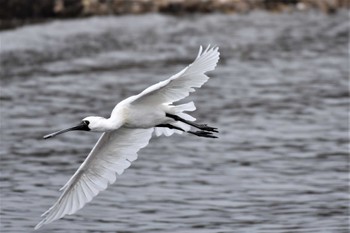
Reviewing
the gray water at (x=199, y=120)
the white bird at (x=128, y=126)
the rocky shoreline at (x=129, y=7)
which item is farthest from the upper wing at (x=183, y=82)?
the rocky shoreline at (x=129, y=7)

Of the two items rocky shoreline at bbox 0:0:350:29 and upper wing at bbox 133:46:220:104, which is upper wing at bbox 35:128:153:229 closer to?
upper wing at bbox 133:46:220:104

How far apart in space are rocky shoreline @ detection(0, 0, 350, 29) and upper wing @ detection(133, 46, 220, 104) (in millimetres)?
19628

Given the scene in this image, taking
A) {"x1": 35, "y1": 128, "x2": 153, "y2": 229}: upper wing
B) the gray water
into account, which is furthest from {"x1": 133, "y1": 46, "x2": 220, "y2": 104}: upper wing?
the gray water

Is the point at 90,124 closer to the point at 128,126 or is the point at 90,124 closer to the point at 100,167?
the point at 128,126

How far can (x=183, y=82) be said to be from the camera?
13297 mm

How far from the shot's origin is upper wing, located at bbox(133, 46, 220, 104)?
1282 centimetres

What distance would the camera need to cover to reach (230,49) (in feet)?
106

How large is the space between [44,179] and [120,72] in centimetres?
1063

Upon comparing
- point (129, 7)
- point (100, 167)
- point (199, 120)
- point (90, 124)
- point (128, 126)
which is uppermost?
point (90, 124)

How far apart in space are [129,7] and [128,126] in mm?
24388

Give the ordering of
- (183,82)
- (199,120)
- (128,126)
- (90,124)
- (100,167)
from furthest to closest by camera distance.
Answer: (199,120), (100,167), (128,126), (183,82), (90,124)

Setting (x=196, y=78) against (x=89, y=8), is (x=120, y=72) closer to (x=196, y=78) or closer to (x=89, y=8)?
(x=89, y=8)

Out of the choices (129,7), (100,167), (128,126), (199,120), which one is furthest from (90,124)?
(129,7)

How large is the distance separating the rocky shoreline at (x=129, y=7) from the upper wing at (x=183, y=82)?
19.6 m
